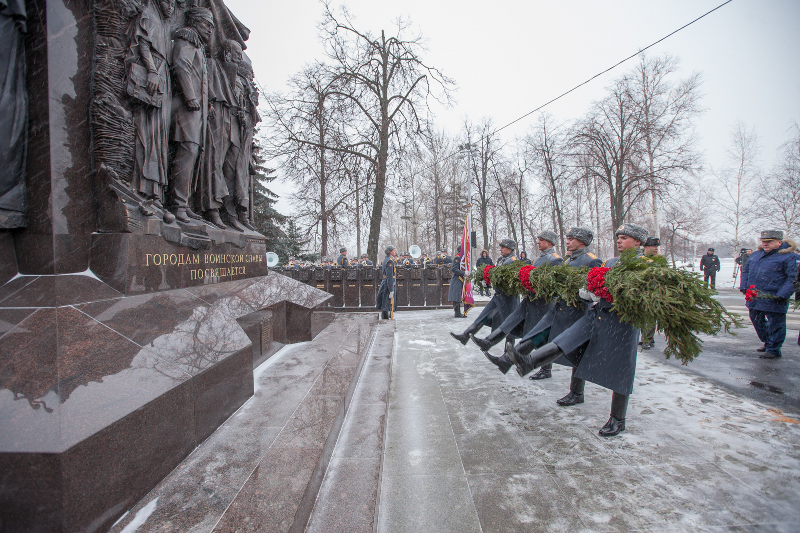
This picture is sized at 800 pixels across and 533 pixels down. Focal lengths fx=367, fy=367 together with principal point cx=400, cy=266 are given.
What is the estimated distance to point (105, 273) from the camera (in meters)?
3.09

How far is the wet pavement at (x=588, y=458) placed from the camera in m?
2.18

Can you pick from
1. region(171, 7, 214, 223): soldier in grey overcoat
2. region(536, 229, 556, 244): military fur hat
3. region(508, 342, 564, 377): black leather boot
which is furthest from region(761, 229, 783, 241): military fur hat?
region(171, 7, 214, 223): soldier in grey overcoat

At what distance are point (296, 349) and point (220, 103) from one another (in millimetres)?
4040

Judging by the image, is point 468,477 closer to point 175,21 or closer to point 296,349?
point 296,349

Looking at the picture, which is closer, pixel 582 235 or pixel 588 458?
pixel 588 458

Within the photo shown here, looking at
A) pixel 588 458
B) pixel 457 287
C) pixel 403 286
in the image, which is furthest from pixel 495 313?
pixel 403 286

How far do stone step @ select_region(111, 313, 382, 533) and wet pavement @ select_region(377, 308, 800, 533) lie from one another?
537mm

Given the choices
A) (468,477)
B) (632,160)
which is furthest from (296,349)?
(632,160)

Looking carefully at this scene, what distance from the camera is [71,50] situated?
3074 mm

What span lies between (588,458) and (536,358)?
89 centimetres

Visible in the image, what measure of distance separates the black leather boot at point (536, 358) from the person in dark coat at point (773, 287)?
4663 mm

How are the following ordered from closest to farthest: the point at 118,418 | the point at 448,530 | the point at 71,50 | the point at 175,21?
the point at 118,418 → the point at 448,530 → the point at 71,50 → the point at 175,21

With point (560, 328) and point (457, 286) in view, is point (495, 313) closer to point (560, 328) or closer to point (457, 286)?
point (560, 328)

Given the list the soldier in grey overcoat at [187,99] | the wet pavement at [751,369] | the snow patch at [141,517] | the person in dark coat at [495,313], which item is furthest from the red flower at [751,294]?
the soldier in grey overcoat at [187,99]
